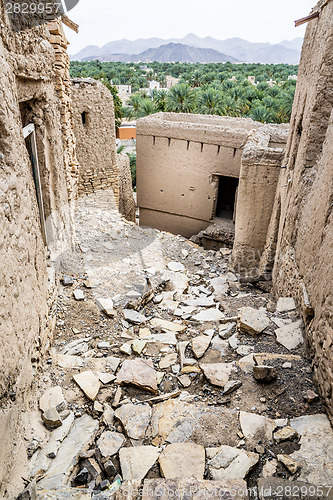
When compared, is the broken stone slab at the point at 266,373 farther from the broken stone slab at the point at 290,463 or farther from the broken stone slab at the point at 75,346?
the broken stone slab at the point at 75,346

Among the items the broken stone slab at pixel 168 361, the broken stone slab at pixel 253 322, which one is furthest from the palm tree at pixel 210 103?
the broken stone slab at pixel 168 361

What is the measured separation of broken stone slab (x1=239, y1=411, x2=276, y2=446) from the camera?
2717 mm

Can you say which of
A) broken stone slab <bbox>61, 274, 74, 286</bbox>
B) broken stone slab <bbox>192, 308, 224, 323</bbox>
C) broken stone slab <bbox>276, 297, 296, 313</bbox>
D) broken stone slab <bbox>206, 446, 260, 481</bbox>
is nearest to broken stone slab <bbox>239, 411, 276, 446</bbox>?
broken stone slab <bbox>206, 446, 260, 481</bbox>

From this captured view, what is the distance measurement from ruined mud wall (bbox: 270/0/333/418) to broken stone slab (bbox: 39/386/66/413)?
2.22 metres

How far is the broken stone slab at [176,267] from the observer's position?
24.4 ft

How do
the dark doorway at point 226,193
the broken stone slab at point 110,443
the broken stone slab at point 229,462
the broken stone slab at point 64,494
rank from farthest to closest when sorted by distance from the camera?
the dark doorway at point 226,193, the broken stone slab at point 110,443, the broken stone slab at point 229,462, the broken stone slab at point 64,494

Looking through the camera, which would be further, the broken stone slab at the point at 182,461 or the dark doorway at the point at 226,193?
the dark doorway at the point at 226,193

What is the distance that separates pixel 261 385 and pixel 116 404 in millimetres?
1341

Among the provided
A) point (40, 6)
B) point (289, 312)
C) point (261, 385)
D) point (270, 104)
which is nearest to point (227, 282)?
point (289, 312)

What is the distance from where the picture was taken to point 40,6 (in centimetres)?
399

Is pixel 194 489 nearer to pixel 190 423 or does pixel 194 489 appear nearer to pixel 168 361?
pixel 190 423

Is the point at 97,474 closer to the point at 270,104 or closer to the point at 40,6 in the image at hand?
the point at 40,6
